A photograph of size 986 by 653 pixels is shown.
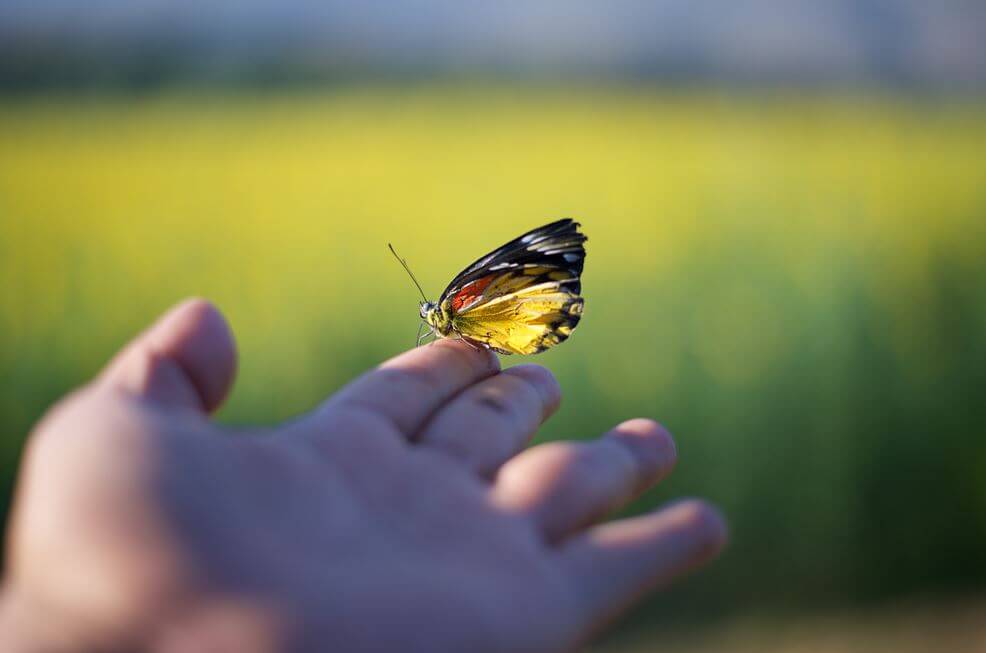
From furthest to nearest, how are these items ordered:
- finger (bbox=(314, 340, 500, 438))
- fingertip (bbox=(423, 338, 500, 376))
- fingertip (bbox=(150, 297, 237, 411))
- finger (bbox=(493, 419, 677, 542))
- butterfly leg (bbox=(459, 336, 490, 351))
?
1. butterfly leg (bbox=(459, 336, 490, 351))
2. fingertip (bbox=(423, 338, 500, 376))
3. finger (bbox=(314, 340, 500, 438))
4. fingertip (bbox=(150, 297, 237, 411))
5. finger (bbox=(493, 419, 677, 542))

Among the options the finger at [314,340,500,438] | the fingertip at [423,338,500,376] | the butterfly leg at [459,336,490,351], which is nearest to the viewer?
the finger at [314,340,500,438]

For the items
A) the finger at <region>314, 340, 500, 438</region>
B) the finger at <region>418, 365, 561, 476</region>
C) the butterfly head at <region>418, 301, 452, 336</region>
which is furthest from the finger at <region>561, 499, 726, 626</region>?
the butterfly head at <region>418, 301, 452, 336</region>

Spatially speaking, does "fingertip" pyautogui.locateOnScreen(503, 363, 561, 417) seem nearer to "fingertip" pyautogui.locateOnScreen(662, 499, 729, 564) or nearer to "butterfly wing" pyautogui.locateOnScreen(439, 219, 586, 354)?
"butterfly wing" pyautogui.locateOnScreen(439, 219, 586, 354)

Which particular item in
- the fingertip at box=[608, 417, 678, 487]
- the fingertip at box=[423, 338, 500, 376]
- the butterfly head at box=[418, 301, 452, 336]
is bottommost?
the fingertip at box=[608, 417, 678, 487]

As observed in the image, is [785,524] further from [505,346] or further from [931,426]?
[505,346]

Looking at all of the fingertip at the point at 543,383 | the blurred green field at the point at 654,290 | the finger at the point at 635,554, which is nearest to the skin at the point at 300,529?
the finger at the point at 635,554

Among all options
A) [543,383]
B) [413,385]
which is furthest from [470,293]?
[413,385]

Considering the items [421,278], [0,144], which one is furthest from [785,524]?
[0,144]

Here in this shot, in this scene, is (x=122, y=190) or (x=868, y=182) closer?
(x=122, y=190)
